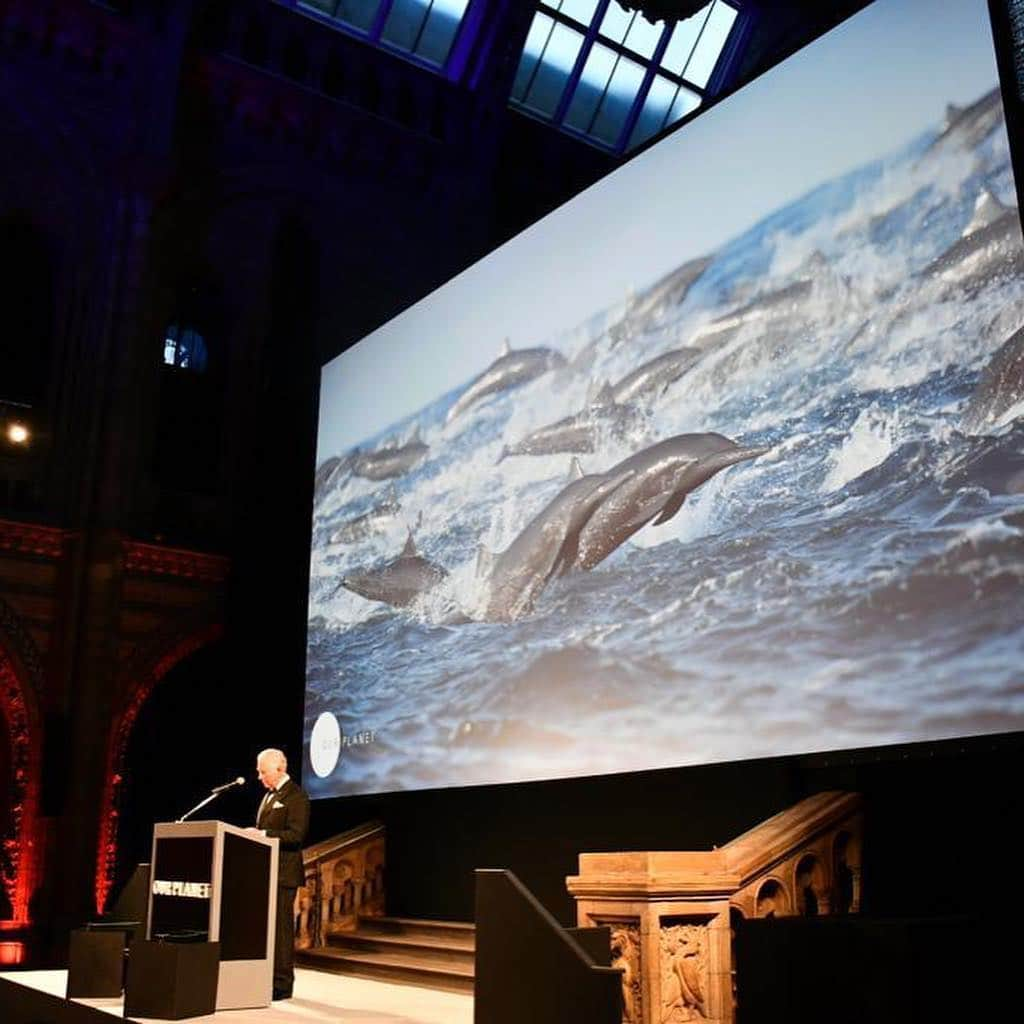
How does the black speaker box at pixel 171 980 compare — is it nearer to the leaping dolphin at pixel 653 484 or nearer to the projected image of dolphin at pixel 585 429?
the leaping dolphin at pixel 653 484

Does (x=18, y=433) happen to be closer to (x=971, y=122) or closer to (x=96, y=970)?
(x=96, y=970)

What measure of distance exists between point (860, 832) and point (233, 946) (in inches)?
118

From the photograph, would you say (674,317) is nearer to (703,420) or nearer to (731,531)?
(703,420)

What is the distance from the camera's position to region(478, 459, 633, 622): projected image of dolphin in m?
6.63

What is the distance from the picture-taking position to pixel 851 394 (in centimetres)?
525

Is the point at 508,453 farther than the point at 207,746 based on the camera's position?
No

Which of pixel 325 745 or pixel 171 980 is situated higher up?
pixel 325 745

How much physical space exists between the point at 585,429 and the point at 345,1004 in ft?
11.1

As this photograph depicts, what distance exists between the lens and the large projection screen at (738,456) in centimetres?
476

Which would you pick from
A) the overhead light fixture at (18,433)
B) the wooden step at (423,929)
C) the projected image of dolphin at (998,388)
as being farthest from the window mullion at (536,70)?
the projected image of dolphin at (998,388)

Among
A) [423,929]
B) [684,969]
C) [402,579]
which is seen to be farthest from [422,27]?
[684,969]

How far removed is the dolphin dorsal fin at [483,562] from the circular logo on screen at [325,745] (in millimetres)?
2051

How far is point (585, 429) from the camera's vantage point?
22.3 ft


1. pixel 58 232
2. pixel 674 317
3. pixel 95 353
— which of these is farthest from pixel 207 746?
pixel 674 317
